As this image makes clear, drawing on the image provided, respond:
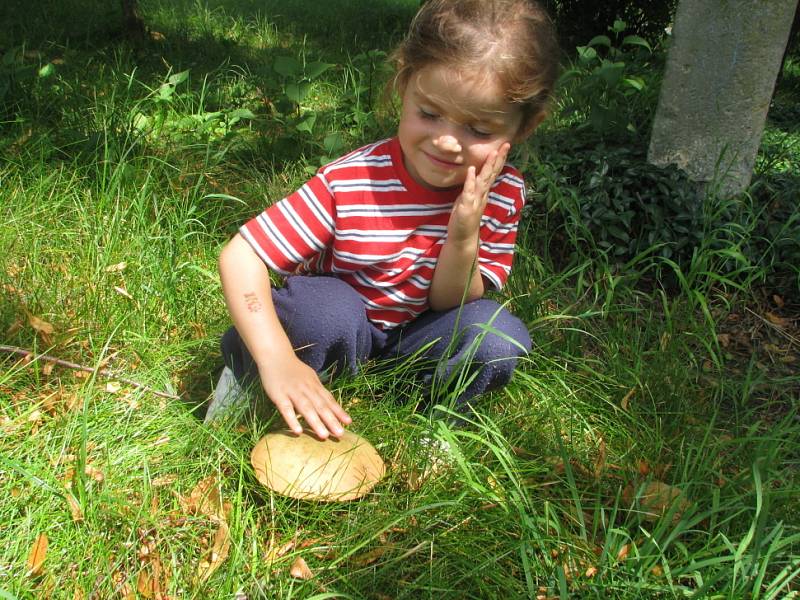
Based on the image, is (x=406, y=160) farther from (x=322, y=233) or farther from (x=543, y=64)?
(x=543, y=64)

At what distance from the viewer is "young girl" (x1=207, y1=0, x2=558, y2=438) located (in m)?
1.69

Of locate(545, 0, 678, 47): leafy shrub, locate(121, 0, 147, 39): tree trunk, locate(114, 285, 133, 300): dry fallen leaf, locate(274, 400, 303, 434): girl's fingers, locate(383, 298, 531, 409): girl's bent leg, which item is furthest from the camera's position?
locate(545, 0, 678, 47): leafy shrub

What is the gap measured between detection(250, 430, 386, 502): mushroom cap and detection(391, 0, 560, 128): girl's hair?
3.01 ft

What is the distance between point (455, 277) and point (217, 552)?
2.83 feet

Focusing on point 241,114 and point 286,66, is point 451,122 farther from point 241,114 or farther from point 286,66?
point 241,114

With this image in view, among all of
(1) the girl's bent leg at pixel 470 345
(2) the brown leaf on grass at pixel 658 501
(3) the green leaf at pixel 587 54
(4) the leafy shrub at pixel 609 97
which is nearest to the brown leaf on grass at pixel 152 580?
(1) the girl's bent leg at pixel 470 345

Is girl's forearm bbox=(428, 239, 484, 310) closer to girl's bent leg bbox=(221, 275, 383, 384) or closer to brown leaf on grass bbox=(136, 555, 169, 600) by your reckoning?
girl's bent leg bbox=(221, 275, 383, 384)

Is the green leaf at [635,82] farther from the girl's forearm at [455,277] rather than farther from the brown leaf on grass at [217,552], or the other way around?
the brown leaf on grass at [217,552]

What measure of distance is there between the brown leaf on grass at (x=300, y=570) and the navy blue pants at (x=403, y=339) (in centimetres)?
48

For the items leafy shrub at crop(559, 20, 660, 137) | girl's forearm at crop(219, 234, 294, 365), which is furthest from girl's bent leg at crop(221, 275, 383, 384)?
leafy shrub at crop(559, 20, 660, 137)

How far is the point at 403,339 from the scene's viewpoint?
2057 mm

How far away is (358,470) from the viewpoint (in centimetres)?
158

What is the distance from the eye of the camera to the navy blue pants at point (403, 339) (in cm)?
185

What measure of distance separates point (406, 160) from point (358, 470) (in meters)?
0.82
